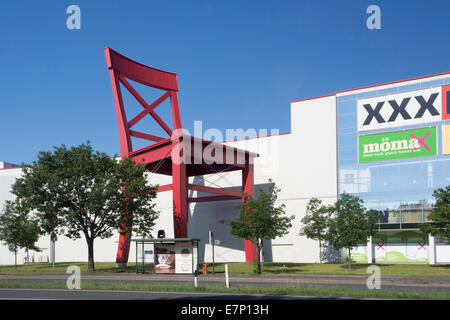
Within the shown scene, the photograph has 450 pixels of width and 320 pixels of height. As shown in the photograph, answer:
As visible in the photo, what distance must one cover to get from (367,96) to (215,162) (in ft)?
49.7

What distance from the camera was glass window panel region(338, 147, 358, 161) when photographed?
44.2 m

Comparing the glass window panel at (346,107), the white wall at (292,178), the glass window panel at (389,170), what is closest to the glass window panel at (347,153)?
the white wall at (292,178)

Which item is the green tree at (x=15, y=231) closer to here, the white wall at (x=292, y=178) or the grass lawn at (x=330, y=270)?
the grass lawn at (x=330, y=270)

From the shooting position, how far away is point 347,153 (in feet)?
146

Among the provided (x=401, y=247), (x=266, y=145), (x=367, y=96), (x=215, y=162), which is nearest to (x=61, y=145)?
(x=215, y=162)

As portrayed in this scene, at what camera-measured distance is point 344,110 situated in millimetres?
44938

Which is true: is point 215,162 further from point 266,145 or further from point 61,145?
point 61,145

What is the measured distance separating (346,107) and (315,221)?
11.0 meters

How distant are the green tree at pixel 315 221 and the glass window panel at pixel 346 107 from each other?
8661mm

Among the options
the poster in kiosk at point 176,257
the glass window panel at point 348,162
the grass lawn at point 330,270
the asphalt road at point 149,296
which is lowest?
the grass lawn at point 330,270

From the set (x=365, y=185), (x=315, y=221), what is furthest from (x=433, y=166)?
(x=315, y=221)

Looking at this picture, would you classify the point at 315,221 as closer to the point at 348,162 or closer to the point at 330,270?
the point at 348,162

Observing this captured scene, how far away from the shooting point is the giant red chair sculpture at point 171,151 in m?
37.8

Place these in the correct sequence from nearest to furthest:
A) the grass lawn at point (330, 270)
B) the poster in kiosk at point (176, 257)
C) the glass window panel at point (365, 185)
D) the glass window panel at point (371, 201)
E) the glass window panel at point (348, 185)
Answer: the grass lawn at point (330, 270) → the poster in kiosk at point (176, 257) → the glass window panel at point (371, 201) → the glass window panel at point (365, 185) → the glass window panel at point (348, 185)
